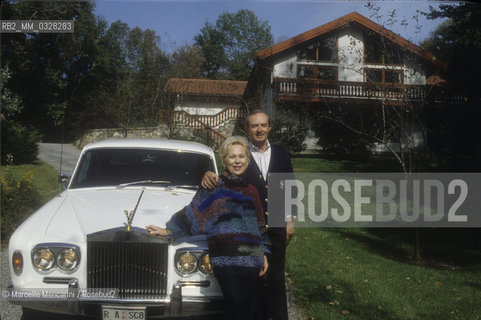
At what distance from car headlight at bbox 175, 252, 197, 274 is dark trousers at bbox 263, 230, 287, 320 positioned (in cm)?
69

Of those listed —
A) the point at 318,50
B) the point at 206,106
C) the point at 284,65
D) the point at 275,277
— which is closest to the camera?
the point at 275,277

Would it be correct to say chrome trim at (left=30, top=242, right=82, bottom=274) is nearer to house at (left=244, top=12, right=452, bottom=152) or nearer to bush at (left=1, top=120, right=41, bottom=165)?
house at (left=244, top=12, right=452, bottom=152)

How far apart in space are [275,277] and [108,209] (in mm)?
1710

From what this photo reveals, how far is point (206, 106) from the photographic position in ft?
89.9

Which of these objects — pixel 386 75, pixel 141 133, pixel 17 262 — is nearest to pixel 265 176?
pixel 17 262

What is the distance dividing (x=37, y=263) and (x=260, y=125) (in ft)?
7.10

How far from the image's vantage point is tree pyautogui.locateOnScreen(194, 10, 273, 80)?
3664 centimetres

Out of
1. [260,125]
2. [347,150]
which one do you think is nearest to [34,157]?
[347,150]

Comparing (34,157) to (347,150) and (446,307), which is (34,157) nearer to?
(347,150)

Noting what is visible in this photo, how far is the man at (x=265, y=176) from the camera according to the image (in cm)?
361

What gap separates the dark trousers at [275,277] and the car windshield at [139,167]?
158 cm

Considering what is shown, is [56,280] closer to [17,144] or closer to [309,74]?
[17,144]

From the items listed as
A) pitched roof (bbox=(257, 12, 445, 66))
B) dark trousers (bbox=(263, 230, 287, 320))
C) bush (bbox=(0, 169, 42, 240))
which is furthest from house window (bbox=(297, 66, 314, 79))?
dark trousers (bbox=(263, 230, 287, 320))

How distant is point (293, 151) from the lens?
19.3 metres
